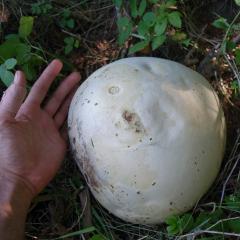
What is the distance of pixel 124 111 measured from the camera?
1.97m

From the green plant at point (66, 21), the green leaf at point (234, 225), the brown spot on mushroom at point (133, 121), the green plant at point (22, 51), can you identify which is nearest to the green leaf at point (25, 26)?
the green plant at point (22, 51)

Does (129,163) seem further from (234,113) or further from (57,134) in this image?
(234,113)

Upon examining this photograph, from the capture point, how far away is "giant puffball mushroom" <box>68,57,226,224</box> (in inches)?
76.4

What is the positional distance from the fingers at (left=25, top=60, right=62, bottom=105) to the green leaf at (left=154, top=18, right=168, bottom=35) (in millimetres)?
524

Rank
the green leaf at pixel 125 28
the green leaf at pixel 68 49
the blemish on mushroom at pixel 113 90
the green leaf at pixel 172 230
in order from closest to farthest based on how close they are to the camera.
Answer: the green leaf at pixel 172 230
the blemish on mushroom at pixel 113 90
the green leaf at pixel 125 28
the green leaf at pixel 68 49

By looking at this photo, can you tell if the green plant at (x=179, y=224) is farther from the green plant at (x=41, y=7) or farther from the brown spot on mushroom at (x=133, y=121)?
the green plant at (x=41, y=7)

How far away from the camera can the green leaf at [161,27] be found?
7.07ft

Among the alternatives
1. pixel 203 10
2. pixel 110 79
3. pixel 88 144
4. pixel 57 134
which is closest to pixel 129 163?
pixel 88 144

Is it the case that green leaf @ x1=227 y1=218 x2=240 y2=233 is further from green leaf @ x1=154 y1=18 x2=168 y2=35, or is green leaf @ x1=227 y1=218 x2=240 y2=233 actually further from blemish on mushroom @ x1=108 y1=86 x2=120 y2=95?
green leaf @ x1=154 y1=18 x2=168 y2=35

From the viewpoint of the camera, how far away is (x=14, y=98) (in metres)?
2.22

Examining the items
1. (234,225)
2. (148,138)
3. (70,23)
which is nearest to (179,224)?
(234,225)

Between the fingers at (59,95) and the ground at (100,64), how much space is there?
159mm

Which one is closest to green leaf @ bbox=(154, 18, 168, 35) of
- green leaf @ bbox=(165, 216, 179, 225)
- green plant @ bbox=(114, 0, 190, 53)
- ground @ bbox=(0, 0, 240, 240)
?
green plant @ bbox=(114, 0, 190, 53)

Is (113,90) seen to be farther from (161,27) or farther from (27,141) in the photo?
(27,141)
